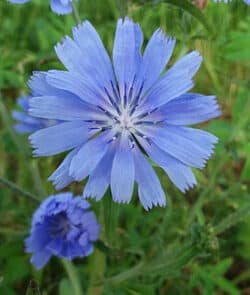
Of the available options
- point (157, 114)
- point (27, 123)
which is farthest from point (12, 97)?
point (157, 114)

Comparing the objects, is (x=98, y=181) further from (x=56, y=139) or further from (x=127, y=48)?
(x=127, y=48)

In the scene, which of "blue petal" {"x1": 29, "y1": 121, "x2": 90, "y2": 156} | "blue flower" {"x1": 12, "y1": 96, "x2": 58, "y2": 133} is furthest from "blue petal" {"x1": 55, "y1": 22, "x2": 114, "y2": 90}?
"blue flower" {"x1": 12, "y1": 96, "x2": 58, "y2": 133}

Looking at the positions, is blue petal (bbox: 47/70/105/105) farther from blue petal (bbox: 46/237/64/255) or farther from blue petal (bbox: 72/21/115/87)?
blue petal (bbox: 46/237/64/255)

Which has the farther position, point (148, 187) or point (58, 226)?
point (58, 226)

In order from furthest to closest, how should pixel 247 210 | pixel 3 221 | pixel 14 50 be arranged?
pixel 14 50, pixel 3 221, pixel 247 210

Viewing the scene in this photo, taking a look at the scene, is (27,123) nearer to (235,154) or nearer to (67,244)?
(67,244)

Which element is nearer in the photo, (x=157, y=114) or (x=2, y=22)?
(x=157, y=114)

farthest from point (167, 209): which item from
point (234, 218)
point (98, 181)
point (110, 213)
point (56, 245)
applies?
point (98, 181)
